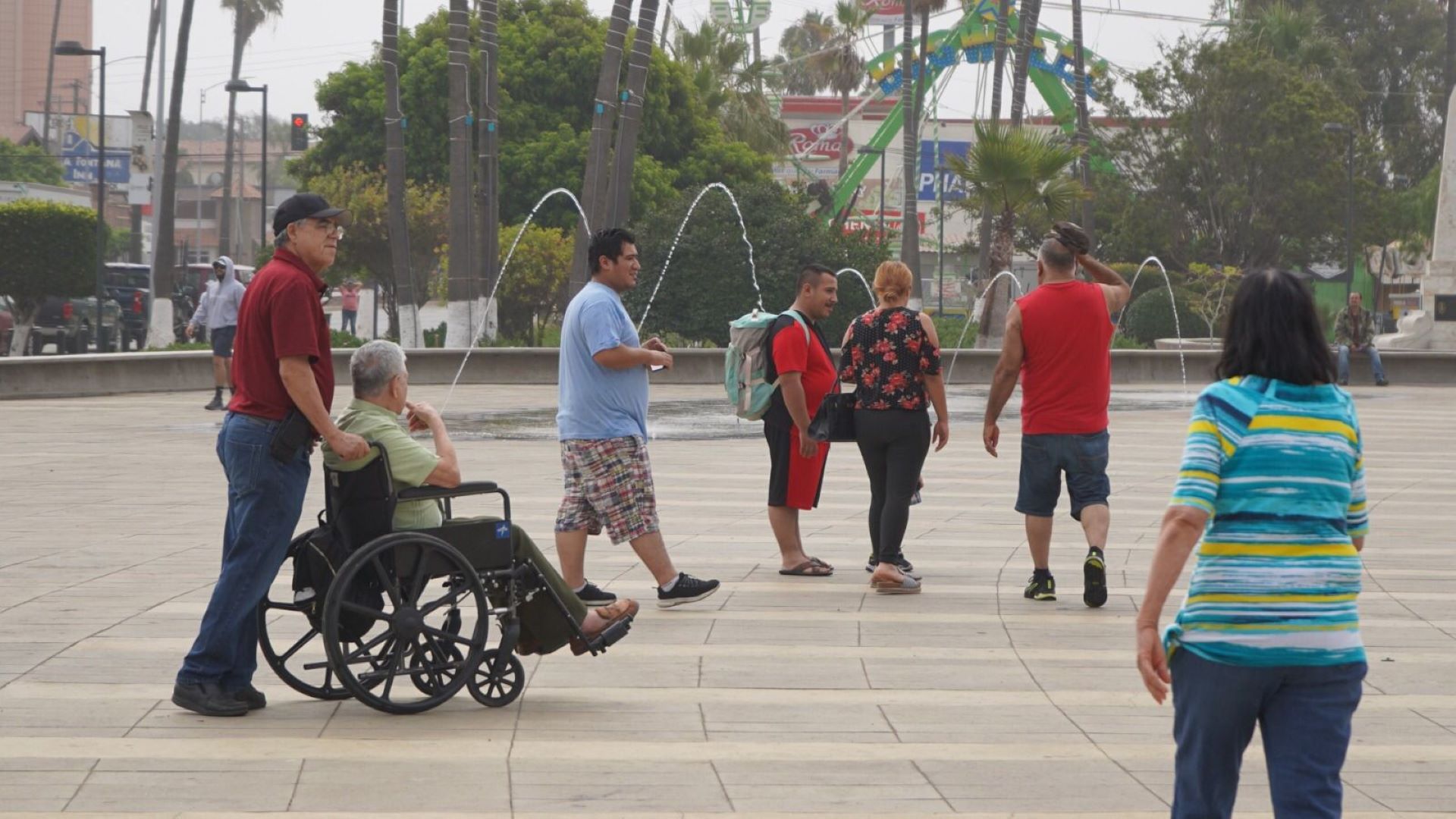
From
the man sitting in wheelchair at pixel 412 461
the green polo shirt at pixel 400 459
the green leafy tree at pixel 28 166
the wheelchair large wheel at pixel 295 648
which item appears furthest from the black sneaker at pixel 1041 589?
the green leafy tree at pixel 28 166

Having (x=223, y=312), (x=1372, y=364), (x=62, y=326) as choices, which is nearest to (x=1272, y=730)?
(x=223, y=312)

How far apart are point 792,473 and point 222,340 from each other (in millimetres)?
12443

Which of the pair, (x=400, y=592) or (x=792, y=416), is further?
(x=792, y=416)

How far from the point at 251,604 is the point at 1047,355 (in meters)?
4.05

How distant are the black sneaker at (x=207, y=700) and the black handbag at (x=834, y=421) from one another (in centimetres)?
372

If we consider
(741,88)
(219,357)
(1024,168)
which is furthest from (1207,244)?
(219,357)

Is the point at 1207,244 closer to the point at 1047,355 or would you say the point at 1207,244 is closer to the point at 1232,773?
the point at 1047,355

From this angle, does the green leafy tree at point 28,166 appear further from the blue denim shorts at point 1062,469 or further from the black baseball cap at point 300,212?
the black baseball cap at point 300,212

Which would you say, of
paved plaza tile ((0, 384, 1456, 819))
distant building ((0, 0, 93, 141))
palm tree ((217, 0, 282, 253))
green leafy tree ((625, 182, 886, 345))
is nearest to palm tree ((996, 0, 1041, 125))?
green leafy tree ((625, 182, 886, 345))

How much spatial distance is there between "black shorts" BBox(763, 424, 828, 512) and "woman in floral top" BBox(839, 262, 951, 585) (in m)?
0.35

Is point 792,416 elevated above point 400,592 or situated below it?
above

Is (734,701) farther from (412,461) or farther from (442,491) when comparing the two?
(412,461)

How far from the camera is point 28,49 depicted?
13175cm

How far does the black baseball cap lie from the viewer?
20.5 feet
